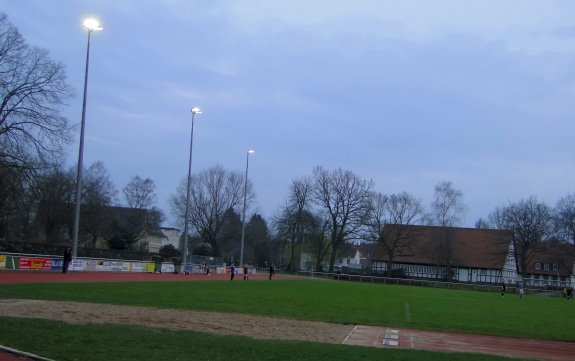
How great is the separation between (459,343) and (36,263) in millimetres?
33124

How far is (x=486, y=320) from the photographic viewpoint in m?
27.4

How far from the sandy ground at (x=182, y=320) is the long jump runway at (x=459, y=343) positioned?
27.5 inches

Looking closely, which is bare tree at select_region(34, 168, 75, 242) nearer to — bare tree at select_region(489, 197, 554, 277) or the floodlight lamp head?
the floodlight lamp head

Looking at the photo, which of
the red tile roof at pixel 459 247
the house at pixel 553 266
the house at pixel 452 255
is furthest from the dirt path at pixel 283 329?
the red tile roof at pixel 459 247

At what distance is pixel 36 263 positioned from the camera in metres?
42.0

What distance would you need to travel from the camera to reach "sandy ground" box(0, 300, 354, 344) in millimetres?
16094

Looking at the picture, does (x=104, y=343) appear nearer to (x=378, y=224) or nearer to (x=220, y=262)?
(x=220, y=262)

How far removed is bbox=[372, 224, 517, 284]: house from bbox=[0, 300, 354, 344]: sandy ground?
87.2 metres

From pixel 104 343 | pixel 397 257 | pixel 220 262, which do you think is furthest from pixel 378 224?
pixel 104 343

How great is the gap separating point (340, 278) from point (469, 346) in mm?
82418

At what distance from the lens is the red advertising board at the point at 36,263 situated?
40.8 m

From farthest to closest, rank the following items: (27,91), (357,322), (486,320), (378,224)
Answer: (378,224) → (27,91) → (486,320) → (357,322)

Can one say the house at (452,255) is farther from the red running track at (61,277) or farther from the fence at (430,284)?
the red running track at (61,277)

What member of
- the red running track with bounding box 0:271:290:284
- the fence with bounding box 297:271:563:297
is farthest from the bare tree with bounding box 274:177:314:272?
the red running track with bounding box 0:271:290:284
